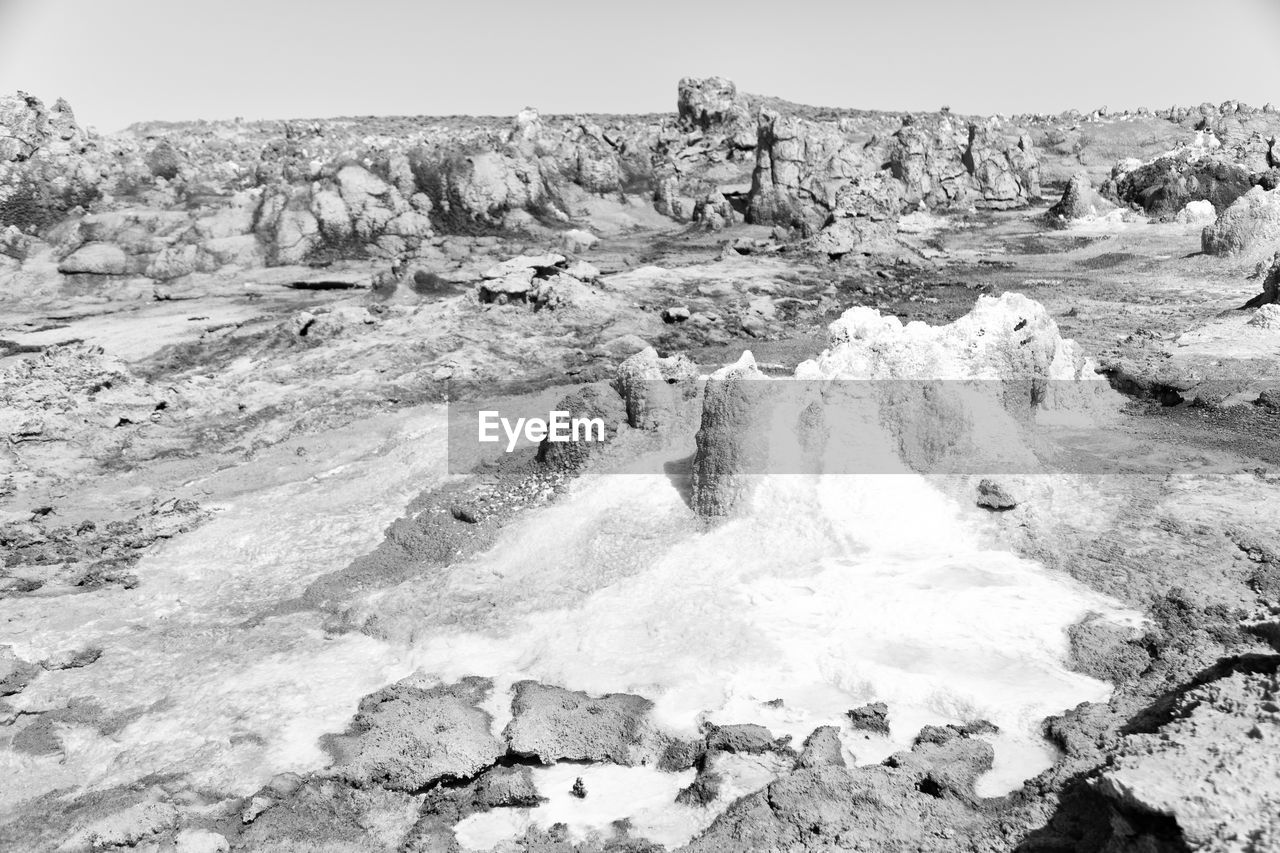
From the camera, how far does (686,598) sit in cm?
846

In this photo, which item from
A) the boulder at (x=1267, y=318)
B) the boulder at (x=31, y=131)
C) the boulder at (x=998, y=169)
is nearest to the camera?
the boulder at (x=1267, y=318)

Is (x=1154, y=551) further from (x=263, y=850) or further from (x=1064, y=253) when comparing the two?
(x=1064, y=253)

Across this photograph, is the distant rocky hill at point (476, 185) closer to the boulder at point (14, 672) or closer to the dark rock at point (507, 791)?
the boulder at point (14, 672)

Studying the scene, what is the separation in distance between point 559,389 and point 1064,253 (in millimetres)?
20637

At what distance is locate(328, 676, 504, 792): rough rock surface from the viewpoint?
642 centimetres

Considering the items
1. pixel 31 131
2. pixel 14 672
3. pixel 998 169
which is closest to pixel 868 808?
pixel 14 672

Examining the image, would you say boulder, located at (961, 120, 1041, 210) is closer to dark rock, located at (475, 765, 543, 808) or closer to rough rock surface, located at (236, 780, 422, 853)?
dark rock, located at (475, 765, 543, 808)

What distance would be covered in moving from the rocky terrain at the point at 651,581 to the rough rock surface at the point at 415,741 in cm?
3

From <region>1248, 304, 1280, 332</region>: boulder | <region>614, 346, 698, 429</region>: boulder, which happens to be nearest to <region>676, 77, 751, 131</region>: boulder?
<region>1248, 304, 1280, 332</region>: boulder

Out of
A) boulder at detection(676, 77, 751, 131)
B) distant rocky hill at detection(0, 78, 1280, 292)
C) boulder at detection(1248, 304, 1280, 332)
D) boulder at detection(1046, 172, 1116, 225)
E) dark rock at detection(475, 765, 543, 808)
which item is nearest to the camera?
dark rock at detection(475, 765, 543, 808)

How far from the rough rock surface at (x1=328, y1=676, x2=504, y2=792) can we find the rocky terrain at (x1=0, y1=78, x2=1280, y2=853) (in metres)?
0.03

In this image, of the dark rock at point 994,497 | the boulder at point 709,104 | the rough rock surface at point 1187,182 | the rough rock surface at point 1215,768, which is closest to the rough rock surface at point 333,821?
the rough rock surface at point 1215,768

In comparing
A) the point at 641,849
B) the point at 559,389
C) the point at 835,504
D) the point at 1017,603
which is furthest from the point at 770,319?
the point at 641,849

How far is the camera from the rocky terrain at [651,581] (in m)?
5.71
